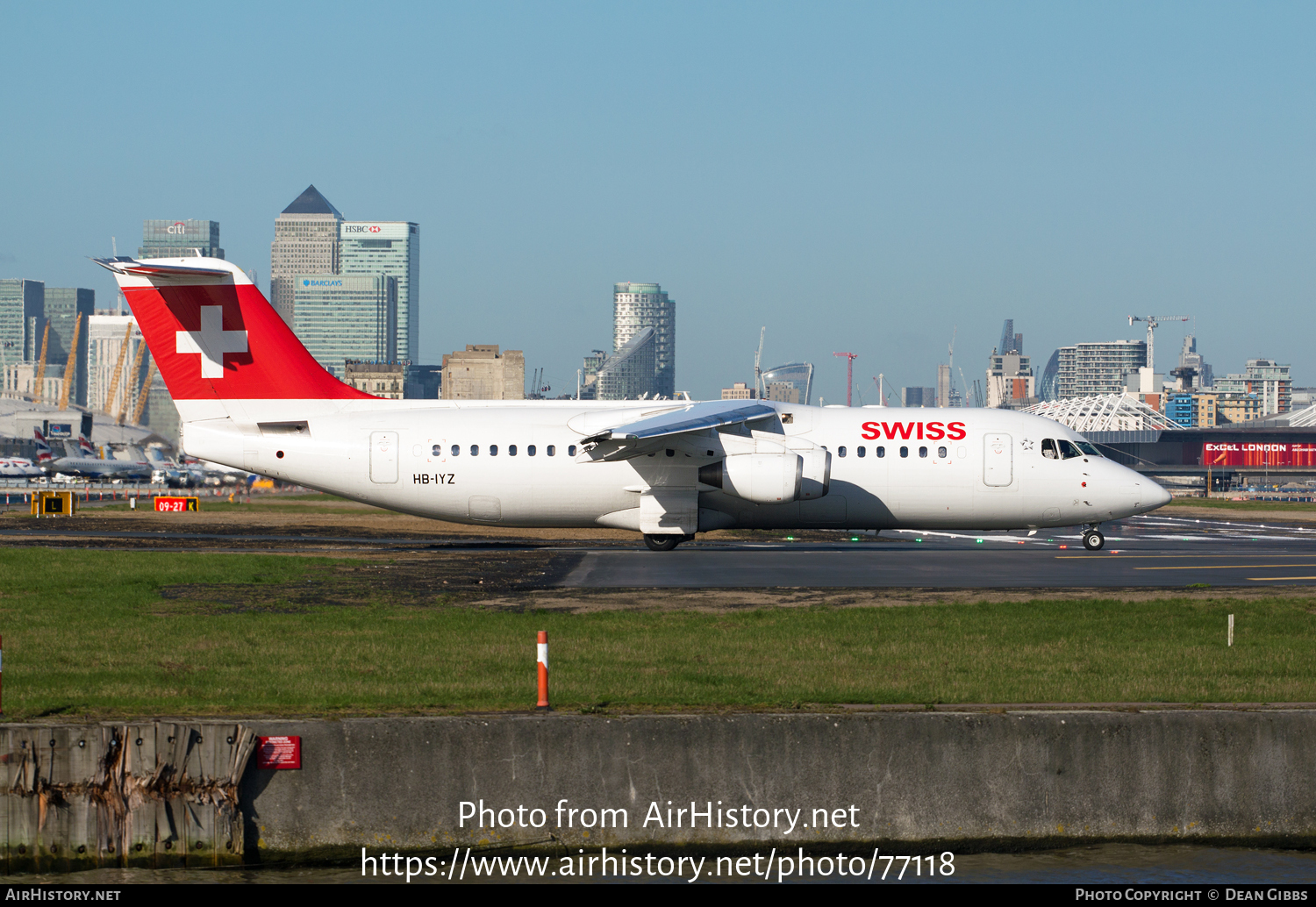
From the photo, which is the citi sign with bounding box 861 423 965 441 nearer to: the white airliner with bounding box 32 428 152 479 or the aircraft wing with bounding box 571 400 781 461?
the aircraft wing with bounding box 571 400 781 461

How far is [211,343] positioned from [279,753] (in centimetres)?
2452

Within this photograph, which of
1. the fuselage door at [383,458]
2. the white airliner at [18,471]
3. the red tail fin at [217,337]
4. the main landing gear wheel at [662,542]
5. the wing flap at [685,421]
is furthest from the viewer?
the white airliner at [18,471]

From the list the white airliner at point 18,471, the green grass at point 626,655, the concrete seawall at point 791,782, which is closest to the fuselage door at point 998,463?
the green grass at point 626,655

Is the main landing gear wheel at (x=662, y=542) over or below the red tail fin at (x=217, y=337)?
below

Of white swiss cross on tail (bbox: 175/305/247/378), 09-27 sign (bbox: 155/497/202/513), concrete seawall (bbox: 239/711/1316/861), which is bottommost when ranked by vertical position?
concrete seawall (bbox: 239/711/1316/861)

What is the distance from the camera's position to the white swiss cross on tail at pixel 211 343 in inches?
1357

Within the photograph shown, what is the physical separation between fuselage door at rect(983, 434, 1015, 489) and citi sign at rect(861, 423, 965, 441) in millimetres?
871

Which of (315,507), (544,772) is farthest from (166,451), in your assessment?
(544,772)

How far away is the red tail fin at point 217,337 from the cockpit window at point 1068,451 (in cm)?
2193

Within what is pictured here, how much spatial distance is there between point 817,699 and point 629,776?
2594mm

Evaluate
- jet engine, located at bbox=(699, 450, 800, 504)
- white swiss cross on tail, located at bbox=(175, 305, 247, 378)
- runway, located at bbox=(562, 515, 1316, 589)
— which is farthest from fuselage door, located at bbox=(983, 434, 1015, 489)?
white swiss cross on tail, located at bbox=(175, 305, 247, 378)

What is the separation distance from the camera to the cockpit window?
35.8 m

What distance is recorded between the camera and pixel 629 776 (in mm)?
12961

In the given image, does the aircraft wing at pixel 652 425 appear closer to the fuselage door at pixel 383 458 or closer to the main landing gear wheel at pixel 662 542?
the main landing gear wheel at pixel 662 542
